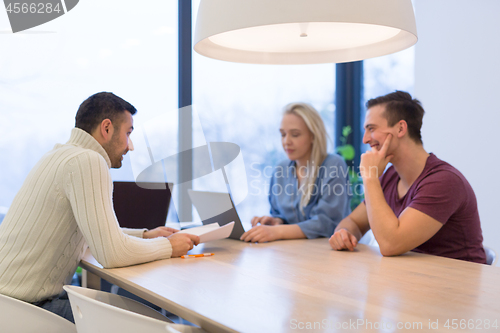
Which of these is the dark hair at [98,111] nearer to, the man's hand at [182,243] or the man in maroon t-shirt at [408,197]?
the man's hand at [182,243]

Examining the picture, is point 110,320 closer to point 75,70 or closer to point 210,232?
point 210,232

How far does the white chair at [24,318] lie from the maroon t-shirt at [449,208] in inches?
55.3

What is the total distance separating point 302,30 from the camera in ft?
4.80

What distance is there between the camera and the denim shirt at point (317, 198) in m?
2.17

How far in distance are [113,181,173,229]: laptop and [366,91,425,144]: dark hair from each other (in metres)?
1.20

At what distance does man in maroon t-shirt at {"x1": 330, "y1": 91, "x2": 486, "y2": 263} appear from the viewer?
1.69 meters

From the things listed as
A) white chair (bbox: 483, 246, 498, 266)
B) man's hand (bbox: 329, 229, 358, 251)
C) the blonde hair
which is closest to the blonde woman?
the blonde hair

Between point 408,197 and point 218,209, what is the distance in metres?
0.87

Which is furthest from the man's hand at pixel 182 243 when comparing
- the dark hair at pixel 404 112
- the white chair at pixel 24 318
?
the dark hair at pixel 404 112

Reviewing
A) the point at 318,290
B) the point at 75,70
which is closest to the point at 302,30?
the point at 318,290

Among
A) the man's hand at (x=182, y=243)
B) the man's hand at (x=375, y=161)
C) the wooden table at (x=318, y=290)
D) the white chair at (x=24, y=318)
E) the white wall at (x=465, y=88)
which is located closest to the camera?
the wooden table at (x=318, y=290)

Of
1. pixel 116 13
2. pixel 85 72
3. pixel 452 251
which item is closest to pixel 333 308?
pixel 452 251

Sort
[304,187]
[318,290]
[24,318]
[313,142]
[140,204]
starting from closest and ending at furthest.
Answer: [318,290] < [24,318] < [140,204] < [304,187] < [313,142]

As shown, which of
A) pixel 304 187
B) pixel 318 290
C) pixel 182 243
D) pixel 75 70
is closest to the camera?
pixel 318 290
